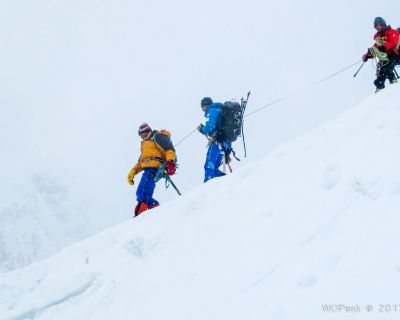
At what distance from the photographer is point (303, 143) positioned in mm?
8172

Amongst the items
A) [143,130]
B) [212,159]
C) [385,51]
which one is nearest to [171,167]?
[212,159]

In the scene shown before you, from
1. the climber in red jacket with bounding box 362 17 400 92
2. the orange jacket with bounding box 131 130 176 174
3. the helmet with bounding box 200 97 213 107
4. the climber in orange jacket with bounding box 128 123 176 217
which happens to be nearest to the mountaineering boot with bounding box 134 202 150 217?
the climber in orange jacket with bounding box 128 123 176 217

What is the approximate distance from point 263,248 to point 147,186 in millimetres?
6814

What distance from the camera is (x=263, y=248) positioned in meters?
5.61

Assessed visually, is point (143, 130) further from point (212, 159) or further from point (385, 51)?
point (385, 51)

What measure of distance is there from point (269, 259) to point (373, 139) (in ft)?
7.99

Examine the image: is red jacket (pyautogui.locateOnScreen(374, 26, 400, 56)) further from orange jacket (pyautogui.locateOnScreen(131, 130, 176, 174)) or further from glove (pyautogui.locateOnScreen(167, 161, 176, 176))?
glove (pyautogui.locateOnScreen(167, 161, 176, 176))

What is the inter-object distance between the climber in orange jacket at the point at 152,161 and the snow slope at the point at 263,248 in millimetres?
2868

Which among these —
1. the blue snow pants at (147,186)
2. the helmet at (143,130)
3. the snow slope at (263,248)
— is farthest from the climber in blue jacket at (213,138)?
the snow slope at (263,248)

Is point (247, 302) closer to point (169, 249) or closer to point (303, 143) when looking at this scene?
point (169, 249)

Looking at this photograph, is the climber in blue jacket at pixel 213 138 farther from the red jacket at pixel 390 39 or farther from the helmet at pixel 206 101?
the red jacket at pixel 390 39

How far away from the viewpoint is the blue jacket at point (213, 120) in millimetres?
11555

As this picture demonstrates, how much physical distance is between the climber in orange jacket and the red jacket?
5.78 metres

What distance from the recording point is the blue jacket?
455 inches
